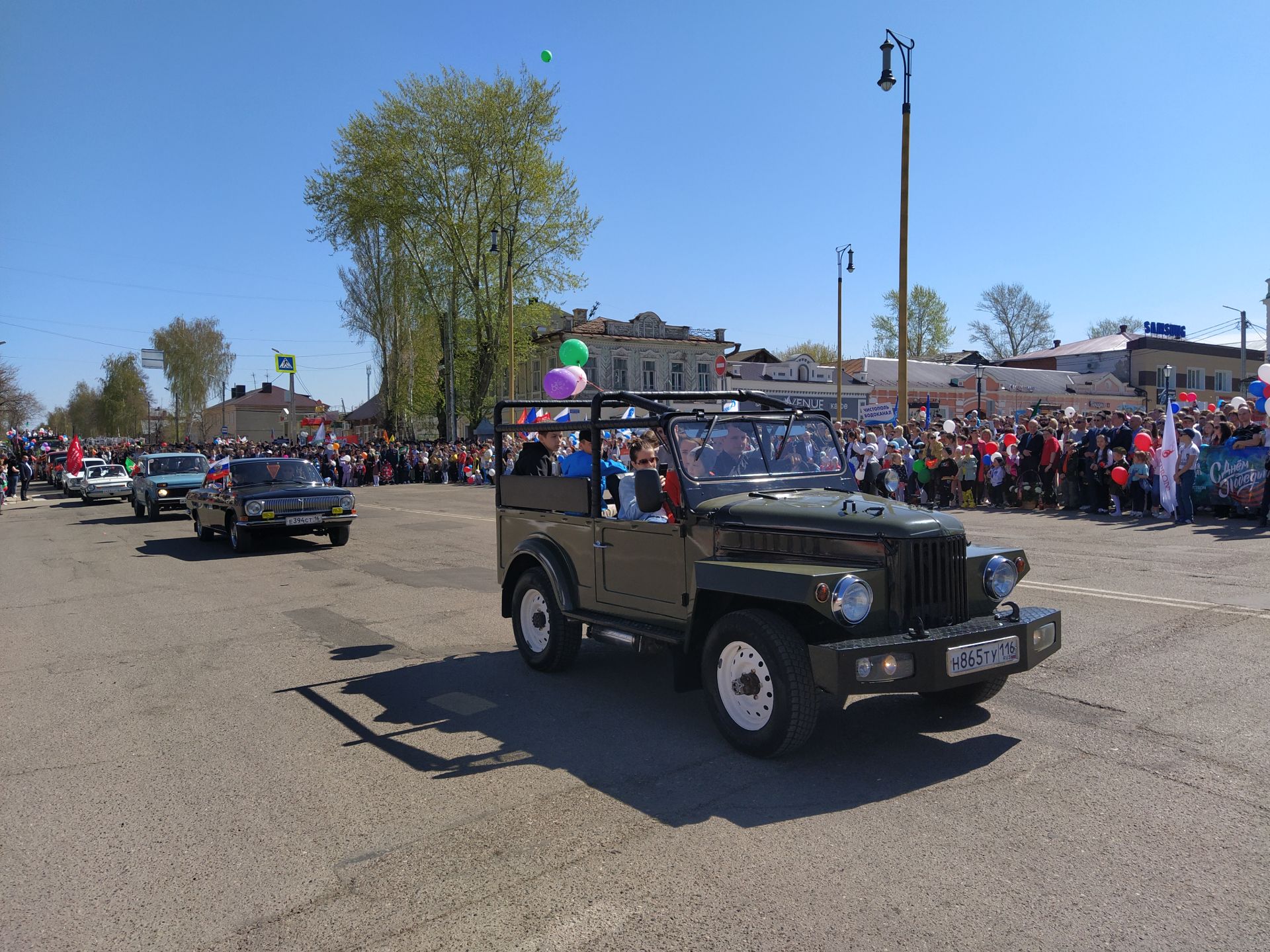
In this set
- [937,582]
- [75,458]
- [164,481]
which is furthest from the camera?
[75,458]

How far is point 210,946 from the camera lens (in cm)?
312

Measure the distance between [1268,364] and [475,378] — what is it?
4114 centimetres

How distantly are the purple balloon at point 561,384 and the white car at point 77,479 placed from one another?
29523 millimetres

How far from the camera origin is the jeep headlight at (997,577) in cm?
501

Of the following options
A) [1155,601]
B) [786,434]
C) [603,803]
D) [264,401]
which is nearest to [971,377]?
[1155,601]

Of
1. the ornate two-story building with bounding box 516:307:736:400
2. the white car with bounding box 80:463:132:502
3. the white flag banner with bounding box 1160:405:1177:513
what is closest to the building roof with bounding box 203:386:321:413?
the ornate two-story building with bounding box 516:307:736:400

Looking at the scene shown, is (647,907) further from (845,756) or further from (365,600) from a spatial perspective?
(365,600)

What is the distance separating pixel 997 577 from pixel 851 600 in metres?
1.15

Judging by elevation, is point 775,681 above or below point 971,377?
below

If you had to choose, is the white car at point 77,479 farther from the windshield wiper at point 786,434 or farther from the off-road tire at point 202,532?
the windshield wiper at point 786,434

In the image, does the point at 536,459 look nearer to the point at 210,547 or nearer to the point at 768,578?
the point at 768,578

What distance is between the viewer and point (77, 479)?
3556 centimetres

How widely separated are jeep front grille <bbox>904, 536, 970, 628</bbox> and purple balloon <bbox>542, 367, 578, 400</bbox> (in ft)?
16.4

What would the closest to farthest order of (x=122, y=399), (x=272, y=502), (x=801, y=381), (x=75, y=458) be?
(x=272, y=502) < (x=75, y=458) < (x=801, y=381) < (x=122, y=399)
